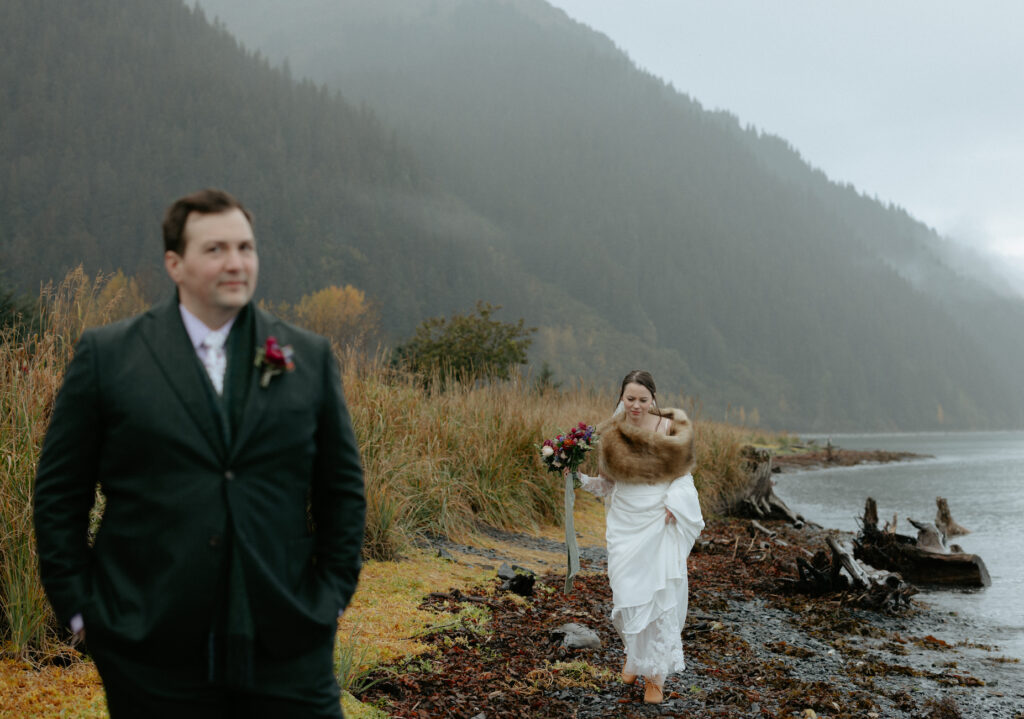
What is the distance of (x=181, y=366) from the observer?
6.18ft

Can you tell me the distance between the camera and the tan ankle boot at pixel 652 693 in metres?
4.55

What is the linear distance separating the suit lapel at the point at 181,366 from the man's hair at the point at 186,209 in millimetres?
171

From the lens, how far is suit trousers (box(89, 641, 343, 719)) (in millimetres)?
1811

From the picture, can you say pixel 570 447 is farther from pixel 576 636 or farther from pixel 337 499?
pixel 337 499

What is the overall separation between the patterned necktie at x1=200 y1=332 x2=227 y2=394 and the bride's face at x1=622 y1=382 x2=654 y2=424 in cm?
350

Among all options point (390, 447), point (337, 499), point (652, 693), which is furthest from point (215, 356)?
point (390, 447)

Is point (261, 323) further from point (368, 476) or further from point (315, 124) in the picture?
point (315, 124)

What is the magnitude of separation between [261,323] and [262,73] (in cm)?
16987

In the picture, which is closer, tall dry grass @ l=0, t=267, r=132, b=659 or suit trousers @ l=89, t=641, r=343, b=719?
suit trousers @ l=89, t=641, r=343, b=719

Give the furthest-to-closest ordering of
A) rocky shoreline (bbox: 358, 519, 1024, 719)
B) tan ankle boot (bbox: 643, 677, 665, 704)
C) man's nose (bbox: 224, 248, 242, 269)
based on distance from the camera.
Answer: tan ankle boot (bbox: 643, 677, 665, 704)
rocky shoreline (bbox: 358, 519, 1024, 719)
man's nose (bbox: 224, 248, 242, 269)

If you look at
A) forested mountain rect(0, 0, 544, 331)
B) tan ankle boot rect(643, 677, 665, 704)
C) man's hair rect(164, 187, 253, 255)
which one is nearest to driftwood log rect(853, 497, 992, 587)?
tan ankle boot rect(643, 677, 665, 704)

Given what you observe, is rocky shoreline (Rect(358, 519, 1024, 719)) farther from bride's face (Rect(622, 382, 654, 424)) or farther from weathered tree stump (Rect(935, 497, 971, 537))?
weathered tree stump (Rect(935, 497, 971, 537))

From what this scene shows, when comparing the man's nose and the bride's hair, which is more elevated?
the man's nose

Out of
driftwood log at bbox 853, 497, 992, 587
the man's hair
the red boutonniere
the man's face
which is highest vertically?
the man's hair
